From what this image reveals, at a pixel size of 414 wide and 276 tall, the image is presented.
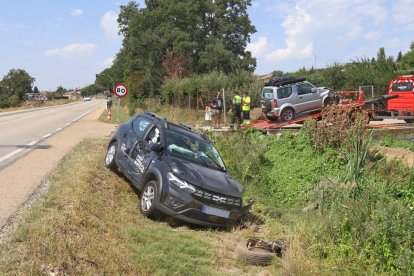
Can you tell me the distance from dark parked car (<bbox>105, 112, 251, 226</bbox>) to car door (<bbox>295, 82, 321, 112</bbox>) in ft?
38.2

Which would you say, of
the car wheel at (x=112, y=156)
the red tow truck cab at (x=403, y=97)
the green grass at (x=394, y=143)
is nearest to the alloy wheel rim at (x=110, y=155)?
the car wheel at (x=112, y=156)

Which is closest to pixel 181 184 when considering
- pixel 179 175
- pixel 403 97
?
pixel 179 175

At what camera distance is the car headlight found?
773 cm

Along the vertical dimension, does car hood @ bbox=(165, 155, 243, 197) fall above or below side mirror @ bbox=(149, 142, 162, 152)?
below

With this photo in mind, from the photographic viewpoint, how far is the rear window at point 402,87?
2186 centimetres

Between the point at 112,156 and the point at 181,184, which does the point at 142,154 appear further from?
the point at 112,156

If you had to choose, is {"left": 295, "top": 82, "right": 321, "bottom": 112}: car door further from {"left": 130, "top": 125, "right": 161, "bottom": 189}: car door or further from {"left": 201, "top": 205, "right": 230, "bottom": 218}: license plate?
{"left": 201, "top": 205, "right": 230, "bottom": 218}: license plate

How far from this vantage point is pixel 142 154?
918 cm

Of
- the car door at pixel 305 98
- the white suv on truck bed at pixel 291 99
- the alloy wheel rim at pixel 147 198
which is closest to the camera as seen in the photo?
the alloy wheel rim at pixel 147 198

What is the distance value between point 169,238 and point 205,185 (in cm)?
124

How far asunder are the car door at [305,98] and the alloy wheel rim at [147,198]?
44.6 ft

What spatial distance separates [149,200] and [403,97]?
1753 cm

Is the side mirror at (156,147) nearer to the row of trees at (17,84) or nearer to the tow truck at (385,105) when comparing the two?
the tow truck at (385,105)

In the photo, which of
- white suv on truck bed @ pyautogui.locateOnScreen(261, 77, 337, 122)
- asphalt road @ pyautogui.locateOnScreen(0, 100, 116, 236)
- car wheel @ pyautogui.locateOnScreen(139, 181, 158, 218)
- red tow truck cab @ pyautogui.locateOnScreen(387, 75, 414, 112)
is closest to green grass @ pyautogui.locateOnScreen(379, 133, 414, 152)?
white suv on truck bed @ pyautogui.locateOnScreen(261, 77, 337, 122)
